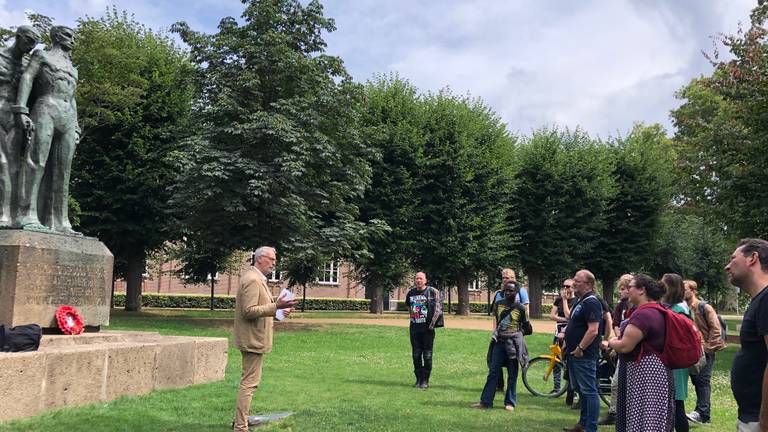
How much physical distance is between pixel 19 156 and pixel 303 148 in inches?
514

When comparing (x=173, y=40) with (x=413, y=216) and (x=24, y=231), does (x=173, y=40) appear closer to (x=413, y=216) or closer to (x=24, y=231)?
(x=413, y=216)

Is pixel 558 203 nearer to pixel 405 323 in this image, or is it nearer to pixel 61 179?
pixel 405 323

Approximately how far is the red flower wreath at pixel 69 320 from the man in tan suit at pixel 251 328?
3.56m

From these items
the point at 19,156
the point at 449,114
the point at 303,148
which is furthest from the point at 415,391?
the point at 449,114

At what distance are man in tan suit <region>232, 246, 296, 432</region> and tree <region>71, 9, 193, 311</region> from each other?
18511 millimetres

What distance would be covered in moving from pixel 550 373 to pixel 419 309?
2.58 meters

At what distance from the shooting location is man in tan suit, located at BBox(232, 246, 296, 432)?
6.71 m

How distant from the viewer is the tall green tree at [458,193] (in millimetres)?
32500

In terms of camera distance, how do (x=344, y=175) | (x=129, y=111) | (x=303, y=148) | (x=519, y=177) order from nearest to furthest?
(x=303, y=148)
(x=344, y=175)
(x=129, y=111)
(x=519, y=177)

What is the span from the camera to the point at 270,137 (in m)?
22.3

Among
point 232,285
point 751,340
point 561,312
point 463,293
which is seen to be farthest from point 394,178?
point 751,340

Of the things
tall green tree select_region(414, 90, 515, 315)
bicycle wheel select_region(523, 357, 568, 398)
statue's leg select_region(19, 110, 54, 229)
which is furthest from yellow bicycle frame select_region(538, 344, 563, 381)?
tall green tree select_region(414, 90, 515, 315)

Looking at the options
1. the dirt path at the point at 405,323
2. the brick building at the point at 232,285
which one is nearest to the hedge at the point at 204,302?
the brick building at the point at 232,285

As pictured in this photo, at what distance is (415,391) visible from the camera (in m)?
10.9
